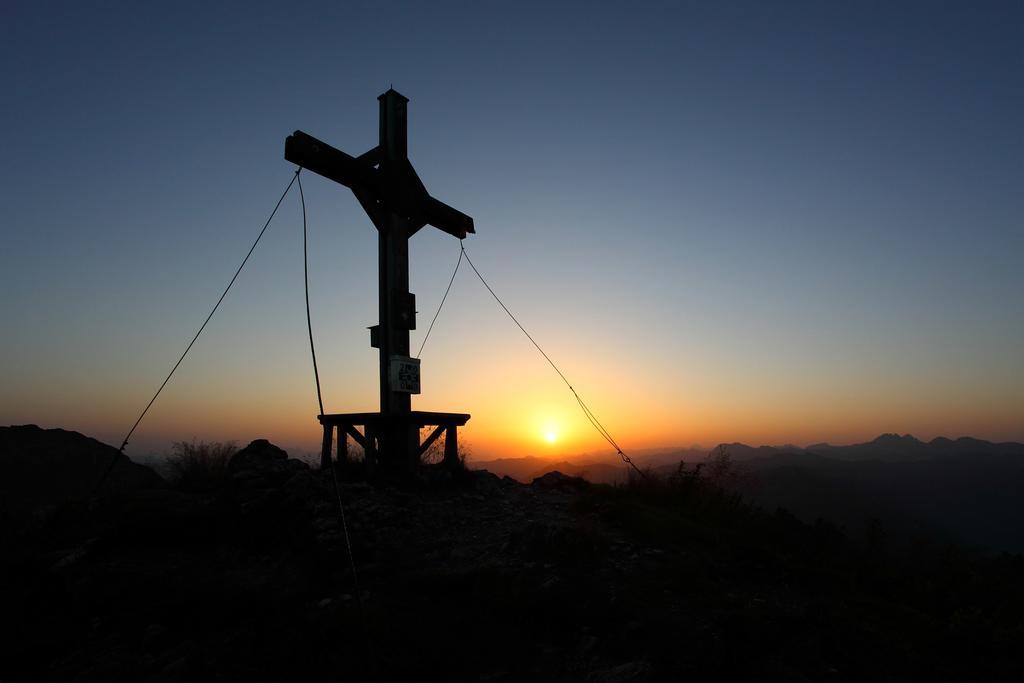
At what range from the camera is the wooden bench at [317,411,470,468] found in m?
9.30

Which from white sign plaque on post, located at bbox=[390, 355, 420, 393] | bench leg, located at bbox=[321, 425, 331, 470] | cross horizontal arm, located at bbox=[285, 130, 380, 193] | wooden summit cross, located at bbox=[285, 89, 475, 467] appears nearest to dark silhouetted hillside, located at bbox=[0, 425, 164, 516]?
bench leg, located at bbox=[321, 425, 331, 470]

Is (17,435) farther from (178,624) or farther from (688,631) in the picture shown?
(688,631)

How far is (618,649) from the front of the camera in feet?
14.0

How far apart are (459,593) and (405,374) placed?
4950mm

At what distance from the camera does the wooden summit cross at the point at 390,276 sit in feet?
30.6

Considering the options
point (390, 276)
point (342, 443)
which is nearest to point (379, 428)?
point (342, 443)

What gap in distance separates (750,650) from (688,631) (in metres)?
0.47

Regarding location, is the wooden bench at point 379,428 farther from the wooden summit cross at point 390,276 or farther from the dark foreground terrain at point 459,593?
the dark foreground terrain at point 459,593

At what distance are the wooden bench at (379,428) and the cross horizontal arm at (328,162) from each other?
4110 millimetres

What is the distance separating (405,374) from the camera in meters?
9.80

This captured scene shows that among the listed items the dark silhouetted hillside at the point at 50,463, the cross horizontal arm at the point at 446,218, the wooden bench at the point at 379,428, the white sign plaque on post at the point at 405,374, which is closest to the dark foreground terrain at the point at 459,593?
the wooden bench at the point at 379,428

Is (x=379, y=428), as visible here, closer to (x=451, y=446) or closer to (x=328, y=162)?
(x=451, y=446)

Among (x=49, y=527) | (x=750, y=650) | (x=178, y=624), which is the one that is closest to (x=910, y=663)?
(x=750, y=650)

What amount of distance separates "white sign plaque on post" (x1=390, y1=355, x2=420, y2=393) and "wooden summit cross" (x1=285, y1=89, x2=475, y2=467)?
18mm
